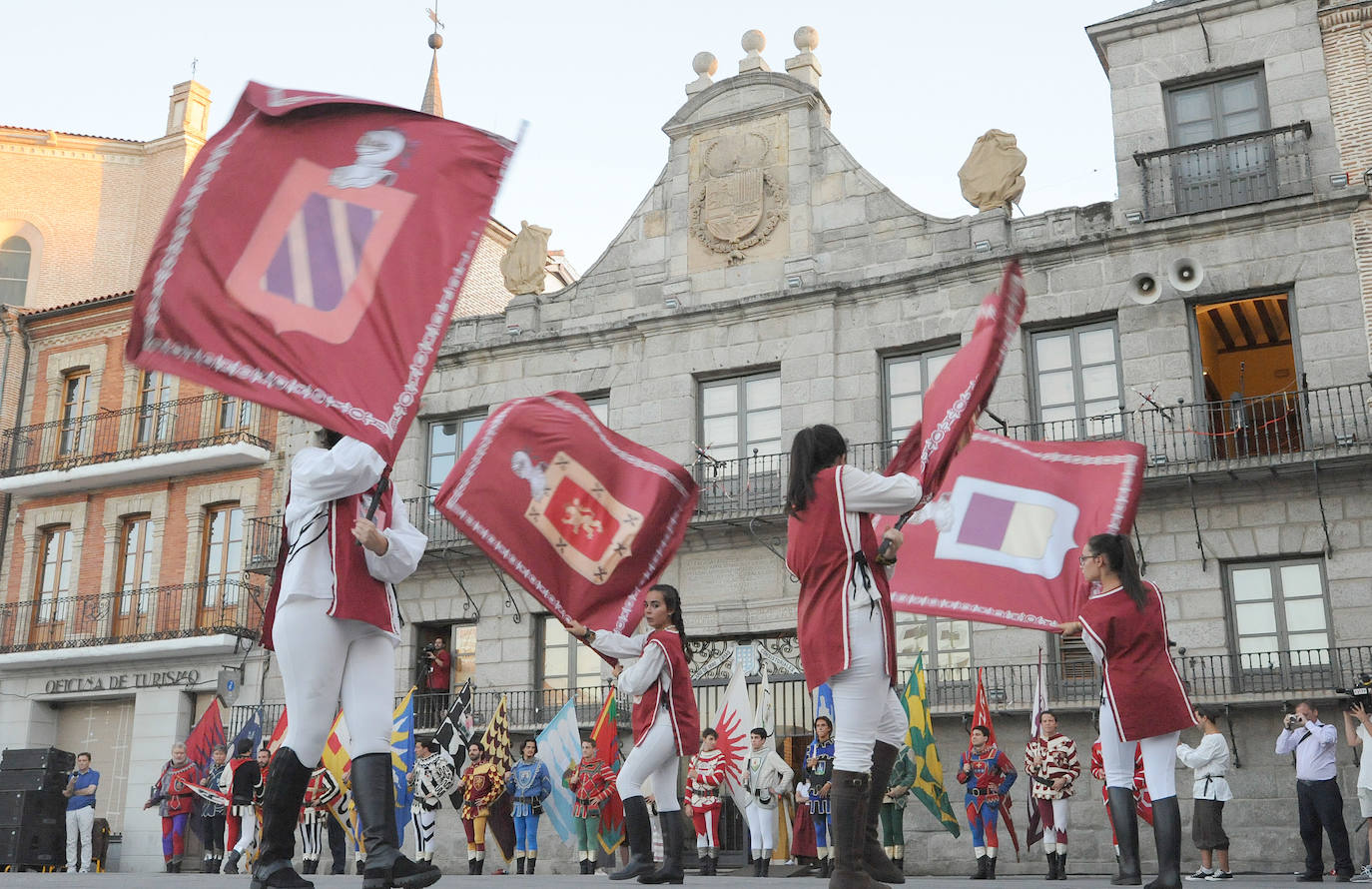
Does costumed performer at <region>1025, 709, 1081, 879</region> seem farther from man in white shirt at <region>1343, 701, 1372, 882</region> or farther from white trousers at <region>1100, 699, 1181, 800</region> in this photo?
white trousers at <region>1100, 699, 1181, 800</region>

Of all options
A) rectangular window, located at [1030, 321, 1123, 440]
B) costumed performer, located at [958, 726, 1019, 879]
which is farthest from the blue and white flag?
rectangular window, located at [1030, 321, 1123, 440]

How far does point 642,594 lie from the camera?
34.0 ft

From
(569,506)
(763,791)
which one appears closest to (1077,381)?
(763,791)

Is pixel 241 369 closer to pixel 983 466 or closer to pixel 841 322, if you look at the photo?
pixel 983 466

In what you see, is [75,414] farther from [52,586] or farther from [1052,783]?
[1052,783]

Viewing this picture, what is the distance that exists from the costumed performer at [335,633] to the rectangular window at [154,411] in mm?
22963

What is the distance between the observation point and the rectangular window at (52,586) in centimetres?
2702

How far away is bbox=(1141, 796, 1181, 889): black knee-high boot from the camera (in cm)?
693

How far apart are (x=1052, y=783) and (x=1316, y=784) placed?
9.40 ft

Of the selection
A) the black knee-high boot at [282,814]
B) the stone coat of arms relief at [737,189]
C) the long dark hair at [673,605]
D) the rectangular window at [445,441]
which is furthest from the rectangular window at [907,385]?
the black knee-high boot at [282,814]

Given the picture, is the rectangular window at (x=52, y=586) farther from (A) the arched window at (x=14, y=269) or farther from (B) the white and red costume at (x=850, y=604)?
(B) the white and red costume at (x=850, y=604)

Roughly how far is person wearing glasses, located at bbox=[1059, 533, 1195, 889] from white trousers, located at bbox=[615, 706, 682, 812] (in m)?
2.78

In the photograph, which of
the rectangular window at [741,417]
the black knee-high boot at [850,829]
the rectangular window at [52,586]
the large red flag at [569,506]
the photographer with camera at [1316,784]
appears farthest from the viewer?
the rectangular window at [52,586]

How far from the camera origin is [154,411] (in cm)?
2731
